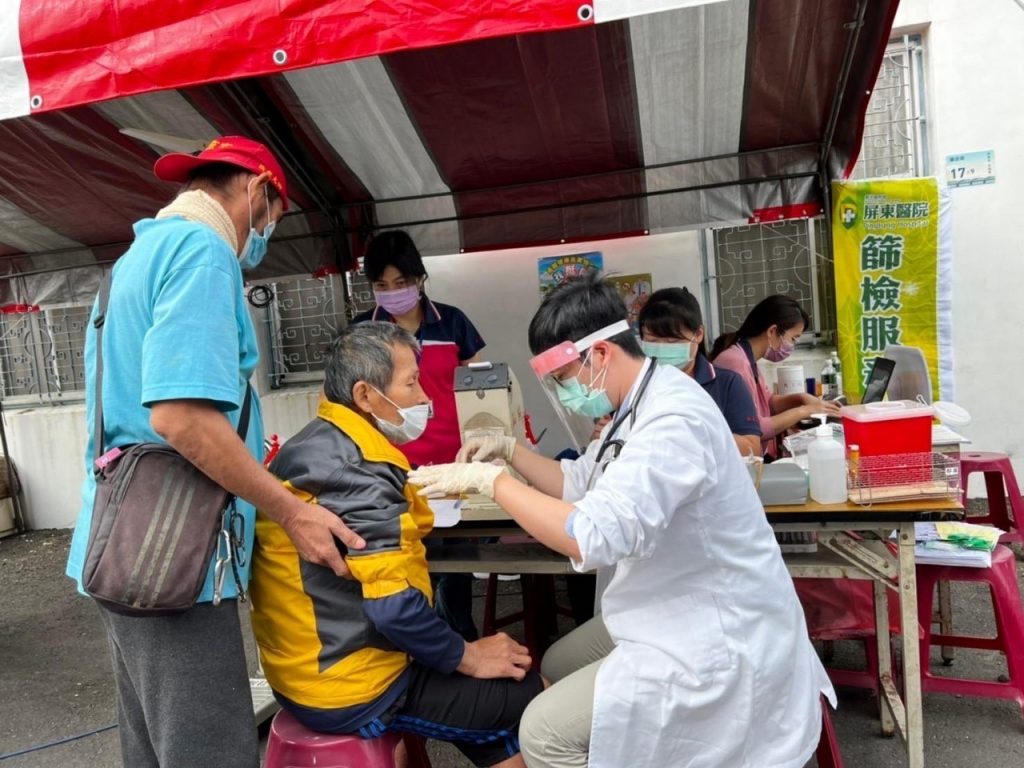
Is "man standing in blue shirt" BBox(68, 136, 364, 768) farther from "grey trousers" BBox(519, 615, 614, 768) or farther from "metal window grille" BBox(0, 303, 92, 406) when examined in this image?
"metal window grille" BBox(0, 303, 92, 406)

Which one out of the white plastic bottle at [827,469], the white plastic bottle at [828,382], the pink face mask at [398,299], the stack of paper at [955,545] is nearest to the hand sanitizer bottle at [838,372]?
the white plastic bottle at [828,382]

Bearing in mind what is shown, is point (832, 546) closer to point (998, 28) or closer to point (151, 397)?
point (151, 397)

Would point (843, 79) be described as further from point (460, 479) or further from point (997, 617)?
point (460, 479)

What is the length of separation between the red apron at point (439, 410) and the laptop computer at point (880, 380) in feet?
5.40

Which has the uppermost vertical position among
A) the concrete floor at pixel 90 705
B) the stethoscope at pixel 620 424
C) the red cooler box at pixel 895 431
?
the stethoscope at pixel 620 424

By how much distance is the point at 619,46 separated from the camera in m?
2.90

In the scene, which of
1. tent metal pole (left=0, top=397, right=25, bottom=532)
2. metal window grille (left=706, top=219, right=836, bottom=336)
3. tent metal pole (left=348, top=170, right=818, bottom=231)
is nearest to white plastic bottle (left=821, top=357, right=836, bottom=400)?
metal window grille (left=706, top=219, right=836, bottom=336)

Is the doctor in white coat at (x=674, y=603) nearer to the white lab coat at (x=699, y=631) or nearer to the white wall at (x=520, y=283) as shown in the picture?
the white lab coat at (x=699, y=631)

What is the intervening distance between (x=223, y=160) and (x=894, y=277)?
3.76m

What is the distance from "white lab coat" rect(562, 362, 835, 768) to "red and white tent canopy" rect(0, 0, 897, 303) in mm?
1081

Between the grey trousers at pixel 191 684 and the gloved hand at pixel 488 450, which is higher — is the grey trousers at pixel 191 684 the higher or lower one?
the lower one

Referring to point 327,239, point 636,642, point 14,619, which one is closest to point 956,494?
point 636,642

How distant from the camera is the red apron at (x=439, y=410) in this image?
3156 millimetres

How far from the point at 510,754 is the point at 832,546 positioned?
108 cm
